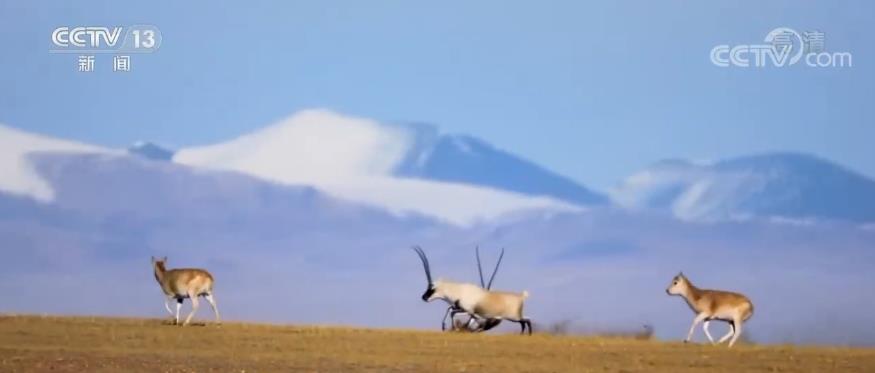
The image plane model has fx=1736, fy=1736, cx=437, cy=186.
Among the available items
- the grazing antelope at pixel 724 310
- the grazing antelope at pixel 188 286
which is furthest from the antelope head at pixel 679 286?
the grazing antelope at pixel 188 286

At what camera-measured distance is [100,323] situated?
2972 cm

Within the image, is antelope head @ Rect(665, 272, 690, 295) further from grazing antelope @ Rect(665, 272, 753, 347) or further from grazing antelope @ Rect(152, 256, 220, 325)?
grazing antelope @ Rect(152, 256, 220, 325)

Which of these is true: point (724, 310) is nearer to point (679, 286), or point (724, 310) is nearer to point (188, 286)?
point (679, 286)

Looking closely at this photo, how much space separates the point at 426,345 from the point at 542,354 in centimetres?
203

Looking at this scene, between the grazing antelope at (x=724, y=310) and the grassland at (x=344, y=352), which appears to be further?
the grazing antelope at (x=724, y=310)

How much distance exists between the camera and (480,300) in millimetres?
32438

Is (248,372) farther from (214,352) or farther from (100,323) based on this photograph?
(100,323)

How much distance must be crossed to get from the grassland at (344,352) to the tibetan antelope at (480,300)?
2.20 m

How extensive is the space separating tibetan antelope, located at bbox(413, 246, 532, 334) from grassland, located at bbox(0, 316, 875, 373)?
220cm

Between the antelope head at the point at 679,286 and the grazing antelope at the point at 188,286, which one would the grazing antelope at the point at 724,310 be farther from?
the grazing antelope at the point at 188,286

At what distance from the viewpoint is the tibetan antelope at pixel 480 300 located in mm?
31844

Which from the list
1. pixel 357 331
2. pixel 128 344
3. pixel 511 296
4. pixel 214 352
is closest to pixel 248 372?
pixel 214 352

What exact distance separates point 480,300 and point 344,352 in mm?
7173

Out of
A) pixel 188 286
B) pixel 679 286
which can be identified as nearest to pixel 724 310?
pixel 679 286
